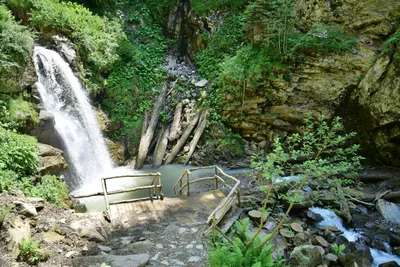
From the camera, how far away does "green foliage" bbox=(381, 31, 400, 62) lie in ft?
37.5

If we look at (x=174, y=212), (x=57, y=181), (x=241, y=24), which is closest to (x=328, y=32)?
(x=241, y=24)

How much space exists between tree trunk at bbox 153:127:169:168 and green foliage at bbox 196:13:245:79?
14.1ft

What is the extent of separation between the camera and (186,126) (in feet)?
50.1

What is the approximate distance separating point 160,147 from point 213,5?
32.0 feet

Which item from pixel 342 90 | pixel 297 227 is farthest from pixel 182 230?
pixel 342 90

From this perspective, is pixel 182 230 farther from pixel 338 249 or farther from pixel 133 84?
pixel 133 84

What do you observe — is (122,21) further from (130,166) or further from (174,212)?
(174,212)

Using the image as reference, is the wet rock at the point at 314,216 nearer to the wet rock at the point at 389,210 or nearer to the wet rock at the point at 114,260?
the wet rock at the point at 389,210

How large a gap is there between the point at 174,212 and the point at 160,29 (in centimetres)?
1527

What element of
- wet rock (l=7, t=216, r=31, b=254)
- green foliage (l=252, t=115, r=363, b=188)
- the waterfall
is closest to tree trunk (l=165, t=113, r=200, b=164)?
the waterfall

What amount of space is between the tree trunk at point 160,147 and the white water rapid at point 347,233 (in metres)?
7.40

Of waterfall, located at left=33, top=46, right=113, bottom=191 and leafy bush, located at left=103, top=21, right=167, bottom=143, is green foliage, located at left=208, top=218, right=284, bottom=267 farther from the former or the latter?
leafy bush, located at left=103, top=21, right=167, bottom=143

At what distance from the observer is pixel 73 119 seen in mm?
12422

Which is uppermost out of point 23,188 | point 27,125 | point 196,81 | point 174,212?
point 196,81
